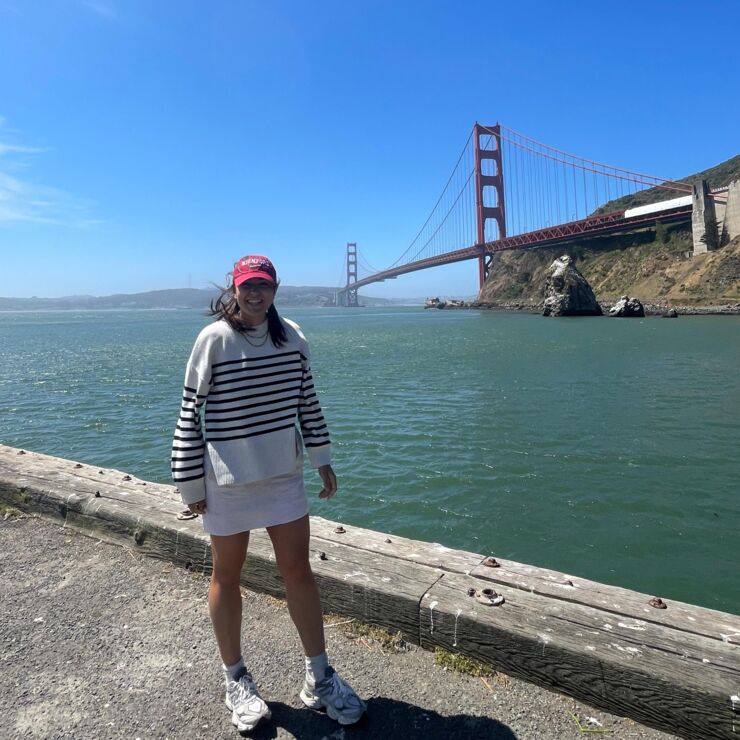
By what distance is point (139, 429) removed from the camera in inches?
420

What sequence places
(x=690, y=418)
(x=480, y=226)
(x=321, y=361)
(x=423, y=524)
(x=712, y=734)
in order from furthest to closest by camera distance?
(x=480, y=226) < (x=321, y=361) < (x=690, y=418) < (x=423, y=524) < (x=712, y=734)

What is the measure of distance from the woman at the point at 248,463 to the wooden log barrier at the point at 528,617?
405 millimetres

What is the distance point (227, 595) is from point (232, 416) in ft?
2.05

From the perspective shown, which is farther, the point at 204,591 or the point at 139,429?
the point at 139,429

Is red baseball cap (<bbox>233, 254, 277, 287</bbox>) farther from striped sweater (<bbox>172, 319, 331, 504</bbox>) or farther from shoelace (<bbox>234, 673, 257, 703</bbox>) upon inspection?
shoelace (<bbox>234, 673, 257, 703</bbox>)

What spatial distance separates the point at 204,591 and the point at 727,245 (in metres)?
60.7

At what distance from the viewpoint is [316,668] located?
1855mm

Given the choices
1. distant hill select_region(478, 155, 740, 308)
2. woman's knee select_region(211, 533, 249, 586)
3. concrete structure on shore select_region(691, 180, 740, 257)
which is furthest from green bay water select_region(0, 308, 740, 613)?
concrete structure on shore select_region(691, 180, 740, 257)

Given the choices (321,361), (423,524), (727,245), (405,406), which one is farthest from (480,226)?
(423,524)

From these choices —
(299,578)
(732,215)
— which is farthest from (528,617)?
(732,215)

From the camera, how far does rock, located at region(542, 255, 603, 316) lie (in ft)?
184

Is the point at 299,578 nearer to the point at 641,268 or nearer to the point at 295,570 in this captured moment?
the point at 295,570

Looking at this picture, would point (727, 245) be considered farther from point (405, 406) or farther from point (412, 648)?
point (412, 648)

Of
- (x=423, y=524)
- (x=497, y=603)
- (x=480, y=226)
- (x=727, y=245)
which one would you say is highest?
(x=480, y=226)
